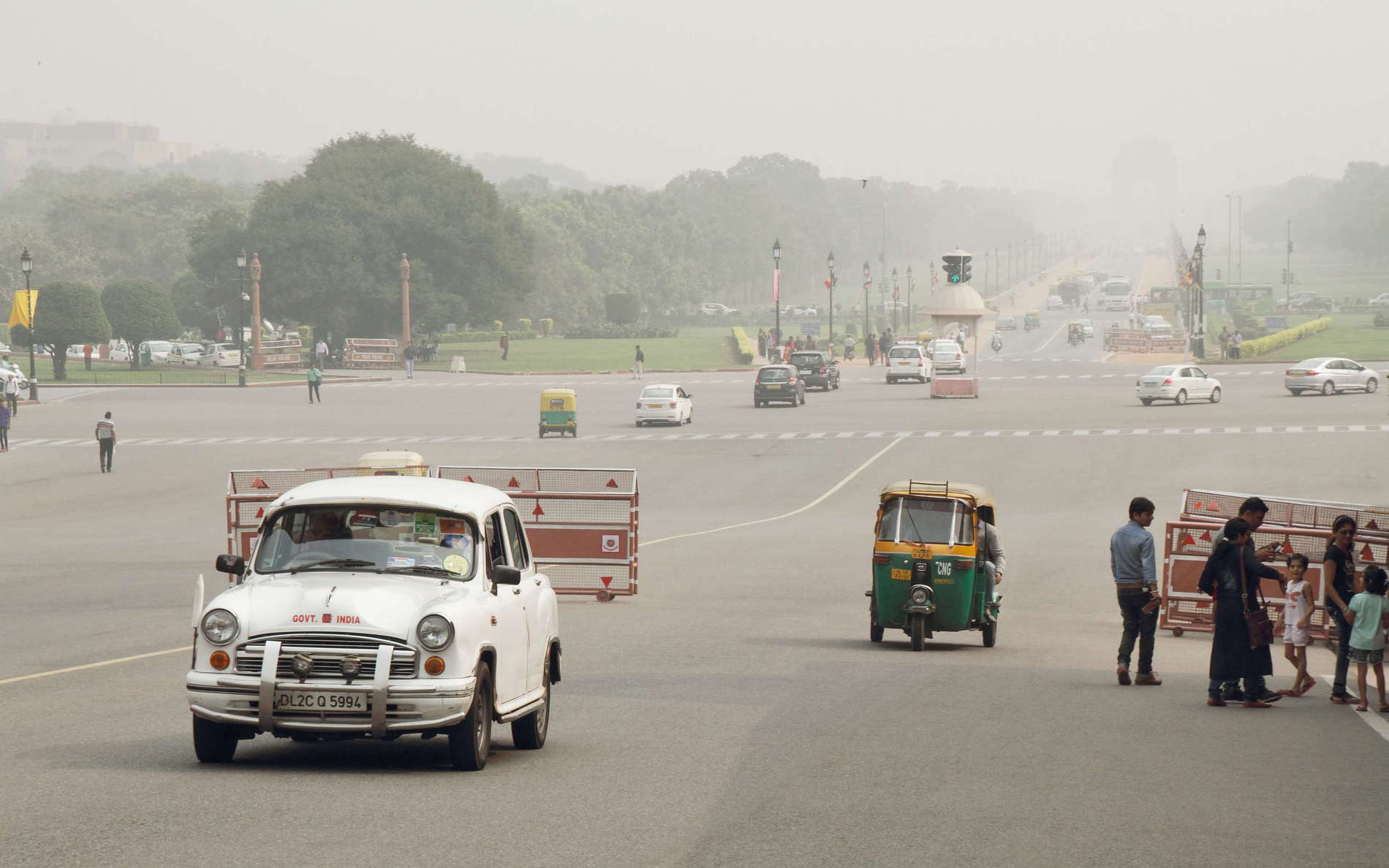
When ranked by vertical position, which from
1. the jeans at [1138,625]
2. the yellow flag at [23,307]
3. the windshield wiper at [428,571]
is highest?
the yellow flag at [23,307]

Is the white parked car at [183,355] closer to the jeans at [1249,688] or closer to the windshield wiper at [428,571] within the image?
the jeans at [1249,688]

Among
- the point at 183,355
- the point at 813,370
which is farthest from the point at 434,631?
the point at 183,355

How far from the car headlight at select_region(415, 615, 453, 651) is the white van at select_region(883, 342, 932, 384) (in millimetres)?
68162

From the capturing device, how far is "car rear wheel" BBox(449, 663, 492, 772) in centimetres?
996

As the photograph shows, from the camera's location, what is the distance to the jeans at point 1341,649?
14.3 metres

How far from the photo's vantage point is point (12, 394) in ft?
194

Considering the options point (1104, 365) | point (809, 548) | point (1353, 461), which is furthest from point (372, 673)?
point (1104, 365)

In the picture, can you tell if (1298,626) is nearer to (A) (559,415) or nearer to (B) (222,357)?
(A) (559,415)

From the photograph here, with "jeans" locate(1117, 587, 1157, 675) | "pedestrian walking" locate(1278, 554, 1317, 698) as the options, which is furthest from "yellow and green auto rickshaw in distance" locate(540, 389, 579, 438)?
"pedestrian walking" locate(1278, 554, 1317, 698)

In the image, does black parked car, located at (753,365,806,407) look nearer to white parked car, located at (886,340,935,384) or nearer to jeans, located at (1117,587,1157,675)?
white parked car, located at (886,340,935,384)

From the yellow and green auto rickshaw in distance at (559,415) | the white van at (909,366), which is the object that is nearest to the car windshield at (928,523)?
the yellow and green auto rickshaw in distance at (559,415)

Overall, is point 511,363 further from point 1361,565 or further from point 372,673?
point 372,673

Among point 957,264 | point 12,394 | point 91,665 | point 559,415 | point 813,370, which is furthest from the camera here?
point 813,370

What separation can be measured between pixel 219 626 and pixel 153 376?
77665mm
